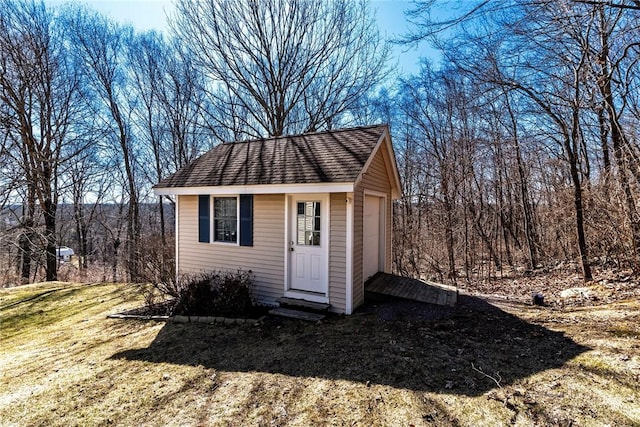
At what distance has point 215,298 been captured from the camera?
21.2 ft

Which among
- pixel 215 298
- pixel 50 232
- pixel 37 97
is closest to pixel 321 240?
pixel 215 298

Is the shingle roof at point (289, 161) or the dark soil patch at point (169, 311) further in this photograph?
the shingle roof at point (289, 161)

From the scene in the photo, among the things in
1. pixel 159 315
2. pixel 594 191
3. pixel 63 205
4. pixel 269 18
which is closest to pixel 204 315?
pixel 159 315

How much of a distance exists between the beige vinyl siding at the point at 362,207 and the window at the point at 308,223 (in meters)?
0.82

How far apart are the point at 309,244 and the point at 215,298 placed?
7.49 ft

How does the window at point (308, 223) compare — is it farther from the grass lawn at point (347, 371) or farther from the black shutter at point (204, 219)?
the black shutter at point (204, 219)

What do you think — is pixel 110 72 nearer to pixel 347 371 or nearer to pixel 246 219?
pixel 246 219

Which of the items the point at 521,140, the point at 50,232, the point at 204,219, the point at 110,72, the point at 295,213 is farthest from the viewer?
the point at 110,72

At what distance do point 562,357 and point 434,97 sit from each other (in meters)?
13.3

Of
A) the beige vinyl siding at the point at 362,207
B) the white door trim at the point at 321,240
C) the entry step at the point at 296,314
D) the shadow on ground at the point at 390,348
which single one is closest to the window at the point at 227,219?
the white door trim at the point at 321,240

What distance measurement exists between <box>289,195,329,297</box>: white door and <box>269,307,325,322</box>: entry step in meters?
0.50

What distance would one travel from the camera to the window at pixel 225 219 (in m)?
7.38

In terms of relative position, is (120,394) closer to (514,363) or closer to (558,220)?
(514,363)

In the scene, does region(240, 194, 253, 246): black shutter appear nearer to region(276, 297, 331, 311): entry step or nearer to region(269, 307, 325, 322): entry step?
region(276, 297, 331, 311): entry step
